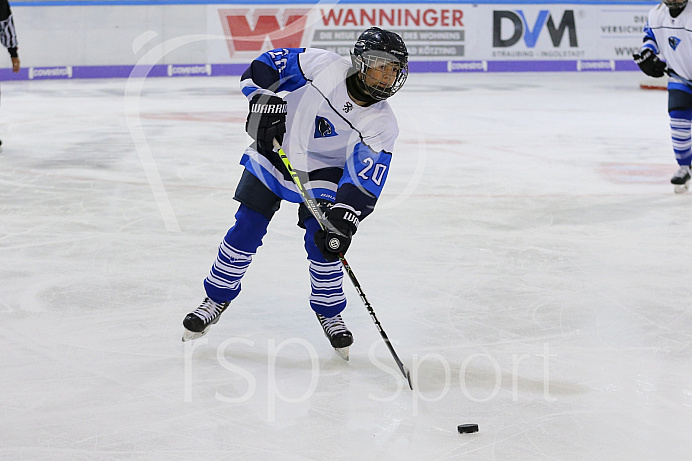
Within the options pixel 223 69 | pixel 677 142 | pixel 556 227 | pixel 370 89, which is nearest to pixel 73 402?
pixel 370 89

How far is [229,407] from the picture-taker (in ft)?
6.86

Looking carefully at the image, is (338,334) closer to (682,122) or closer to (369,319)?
(369,319)

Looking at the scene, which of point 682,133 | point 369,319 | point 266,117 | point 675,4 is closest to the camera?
point 266,117

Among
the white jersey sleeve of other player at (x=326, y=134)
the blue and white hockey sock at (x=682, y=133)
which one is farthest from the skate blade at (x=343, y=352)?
the blue and white hockey sock at (x=682, y=133)

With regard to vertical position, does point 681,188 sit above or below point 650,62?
below

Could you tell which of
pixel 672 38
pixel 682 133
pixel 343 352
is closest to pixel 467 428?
pixel 343 352

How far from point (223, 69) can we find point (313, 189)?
31.9 ft

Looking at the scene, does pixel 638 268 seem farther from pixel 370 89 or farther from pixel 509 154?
pixel 509 154

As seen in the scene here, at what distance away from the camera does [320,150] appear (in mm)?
2455

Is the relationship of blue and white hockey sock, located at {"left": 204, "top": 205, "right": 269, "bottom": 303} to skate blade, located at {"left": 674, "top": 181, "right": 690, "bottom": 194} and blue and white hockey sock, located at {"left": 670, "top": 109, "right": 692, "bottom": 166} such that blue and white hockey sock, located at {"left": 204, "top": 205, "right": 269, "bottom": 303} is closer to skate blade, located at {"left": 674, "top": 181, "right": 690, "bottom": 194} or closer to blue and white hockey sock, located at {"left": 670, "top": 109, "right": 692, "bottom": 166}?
skate blade, located at {"left": 674, "top": 181, "right": 690, "bottom": 194}

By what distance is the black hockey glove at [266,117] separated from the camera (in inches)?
92.0

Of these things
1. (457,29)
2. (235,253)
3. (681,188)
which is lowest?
(457,29)

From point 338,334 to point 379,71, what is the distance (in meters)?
0.77

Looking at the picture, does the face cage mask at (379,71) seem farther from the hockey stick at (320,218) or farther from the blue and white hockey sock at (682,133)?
the blue and white hockey sock at (682,133)
